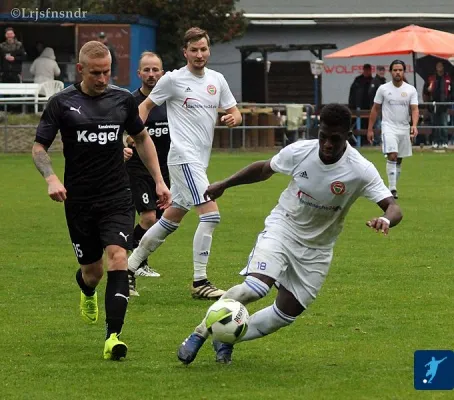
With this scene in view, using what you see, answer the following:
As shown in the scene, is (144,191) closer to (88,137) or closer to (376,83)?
(88,137)

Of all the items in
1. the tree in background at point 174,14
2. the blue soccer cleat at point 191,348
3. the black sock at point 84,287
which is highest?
the tree in background at point 174,14

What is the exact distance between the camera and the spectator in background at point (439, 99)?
1292 inches

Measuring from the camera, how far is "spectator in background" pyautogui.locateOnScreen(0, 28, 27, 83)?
33062 millimetres

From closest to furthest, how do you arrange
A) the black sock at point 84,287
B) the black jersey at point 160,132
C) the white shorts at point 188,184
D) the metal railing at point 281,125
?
the black sock at point 84,287 → the white shorts at point 188,184 → the black jersey at point 160,132 → the metal railing at point 281,125

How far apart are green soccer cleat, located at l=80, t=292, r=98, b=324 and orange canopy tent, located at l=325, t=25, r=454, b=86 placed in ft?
77.8

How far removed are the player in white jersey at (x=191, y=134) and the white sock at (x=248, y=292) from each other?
3237mm

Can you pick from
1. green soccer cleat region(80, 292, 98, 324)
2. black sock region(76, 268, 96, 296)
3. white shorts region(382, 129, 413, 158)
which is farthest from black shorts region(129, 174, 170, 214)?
white shorts region(382, 129, 413, 158)

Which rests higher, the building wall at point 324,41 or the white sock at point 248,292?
the building wall at point 324,41

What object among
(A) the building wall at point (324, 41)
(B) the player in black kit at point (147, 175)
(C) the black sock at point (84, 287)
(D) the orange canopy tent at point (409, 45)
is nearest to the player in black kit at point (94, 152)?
(C) the black sock at point (84, 287)

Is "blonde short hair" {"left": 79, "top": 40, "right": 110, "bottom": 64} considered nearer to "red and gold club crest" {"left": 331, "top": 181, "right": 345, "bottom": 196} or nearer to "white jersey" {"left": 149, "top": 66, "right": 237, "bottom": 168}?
"red and gold club crest" {"left": 331, "top": 181, "right": 345, "bottom": 196}

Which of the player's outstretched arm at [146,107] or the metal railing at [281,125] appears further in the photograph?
the metal railing at [281,125]

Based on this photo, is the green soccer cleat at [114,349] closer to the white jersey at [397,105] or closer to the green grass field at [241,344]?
the green grass field at [241,344]

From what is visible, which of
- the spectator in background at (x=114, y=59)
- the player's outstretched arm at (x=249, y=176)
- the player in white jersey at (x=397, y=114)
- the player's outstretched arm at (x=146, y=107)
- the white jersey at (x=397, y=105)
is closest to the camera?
the player's outstretched arm at (x=249, y=176)

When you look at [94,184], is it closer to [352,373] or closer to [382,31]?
[352,373]
